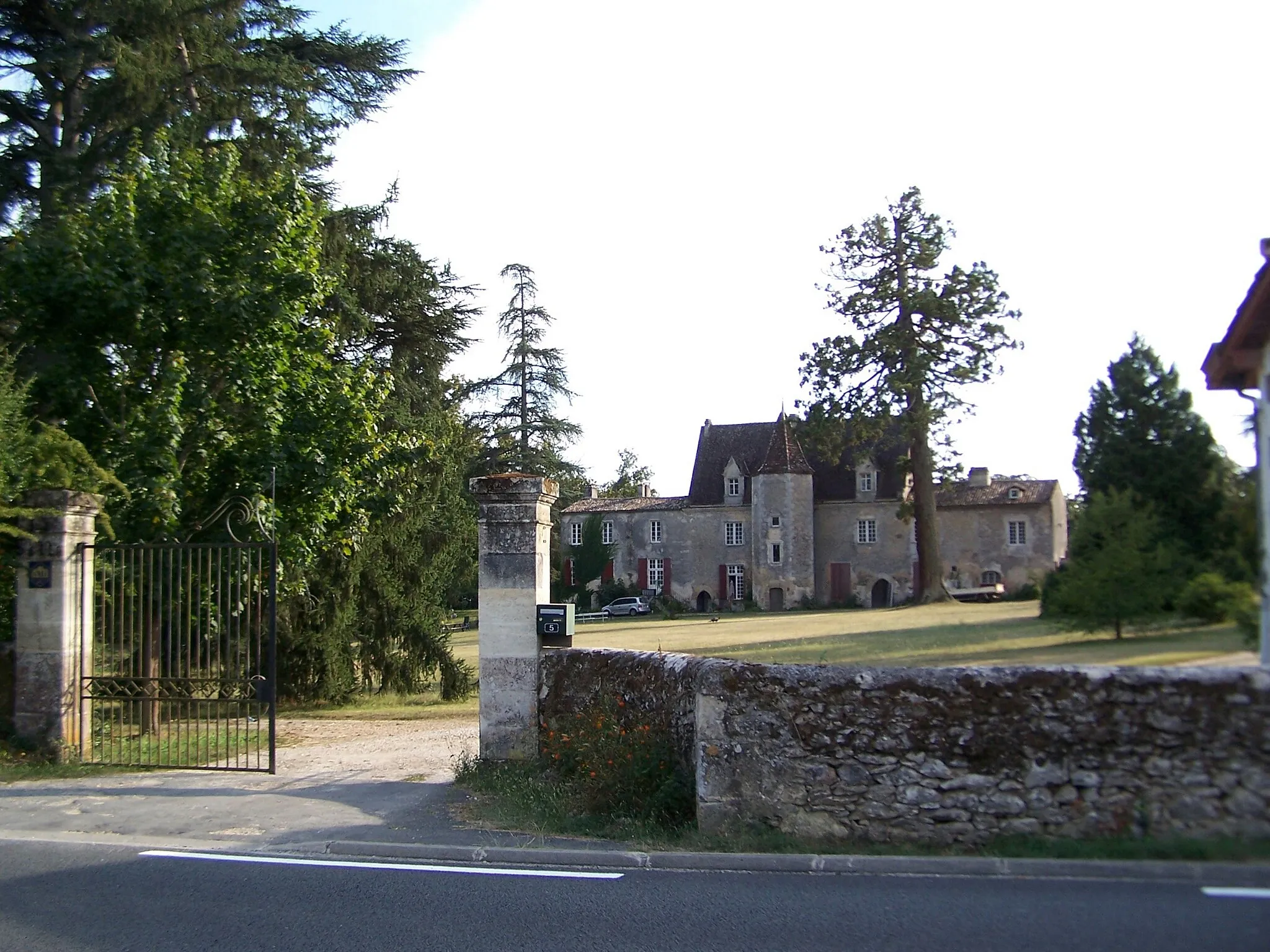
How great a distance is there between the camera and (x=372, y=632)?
68.1 ft

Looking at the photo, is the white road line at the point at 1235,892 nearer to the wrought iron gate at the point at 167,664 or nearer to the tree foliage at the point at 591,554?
the wrought iron gate at the point at 167,664

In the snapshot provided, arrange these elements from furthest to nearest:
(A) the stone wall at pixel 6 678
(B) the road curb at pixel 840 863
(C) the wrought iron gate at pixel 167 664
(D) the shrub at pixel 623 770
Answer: (A) the stone wall at pixel 6 678
(C) the wrought iron gate at pixel 167 664
(D) the shrub at pixel 623 770
(B) the road curb at pixel 840 863

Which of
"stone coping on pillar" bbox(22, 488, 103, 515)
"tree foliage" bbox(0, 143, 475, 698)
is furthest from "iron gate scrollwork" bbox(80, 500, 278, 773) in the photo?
"tree foliage" bbox(0, 143, 475, 698)

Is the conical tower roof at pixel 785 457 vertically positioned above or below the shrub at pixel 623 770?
above

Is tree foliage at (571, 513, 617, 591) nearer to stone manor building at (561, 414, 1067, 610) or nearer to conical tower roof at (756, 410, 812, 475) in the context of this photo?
stone manor building at (561, 414, 1067, 610)

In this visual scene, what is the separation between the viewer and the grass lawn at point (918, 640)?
20375 mm

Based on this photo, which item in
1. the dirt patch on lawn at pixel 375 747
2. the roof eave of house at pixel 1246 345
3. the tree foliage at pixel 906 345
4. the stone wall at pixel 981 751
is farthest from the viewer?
the tree foliage at pixel 906 345

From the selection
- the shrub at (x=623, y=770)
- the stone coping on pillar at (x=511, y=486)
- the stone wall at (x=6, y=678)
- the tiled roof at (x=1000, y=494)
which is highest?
the tiled roof at (x=1000, y=494)

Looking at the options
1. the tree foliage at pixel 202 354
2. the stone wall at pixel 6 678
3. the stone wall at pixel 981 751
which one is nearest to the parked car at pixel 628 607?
the tree foliage at pixel 202 354

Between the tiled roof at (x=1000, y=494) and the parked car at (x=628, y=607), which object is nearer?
the tiled roof at (x=1000, y=494)

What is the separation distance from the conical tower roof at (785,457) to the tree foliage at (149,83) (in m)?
45.2

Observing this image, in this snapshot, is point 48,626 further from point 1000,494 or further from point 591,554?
point 1000,494

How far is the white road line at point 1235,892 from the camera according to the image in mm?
6180

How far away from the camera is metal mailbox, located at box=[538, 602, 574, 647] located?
34.8 ft
